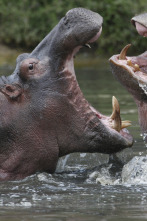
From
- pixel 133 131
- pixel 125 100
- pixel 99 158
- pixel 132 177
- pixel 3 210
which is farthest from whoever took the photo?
pixel 125 100

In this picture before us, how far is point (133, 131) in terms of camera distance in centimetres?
935

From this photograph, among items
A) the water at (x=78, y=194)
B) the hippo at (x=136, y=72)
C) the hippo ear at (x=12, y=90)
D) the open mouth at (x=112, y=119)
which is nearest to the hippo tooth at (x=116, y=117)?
the open mouth at (x=112, y=119)

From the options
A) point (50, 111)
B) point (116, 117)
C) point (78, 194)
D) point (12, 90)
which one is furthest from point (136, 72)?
point (78, 194)

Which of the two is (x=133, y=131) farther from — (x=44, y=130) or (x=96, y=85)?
(x=96, y=85)

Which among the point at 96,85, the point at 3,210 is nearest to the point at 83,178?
the point at 3,210

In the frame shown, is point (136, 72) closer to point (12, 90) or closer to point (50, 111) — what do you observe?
point (50, 111)

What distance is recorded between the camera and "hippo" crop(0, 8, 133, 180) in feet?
21.4

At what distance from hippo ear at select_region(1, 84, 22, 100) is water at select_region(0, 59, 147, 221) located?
2.34ft

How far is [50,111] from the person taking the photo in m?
6.53

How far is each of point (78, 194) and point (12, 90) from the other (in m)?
1.24

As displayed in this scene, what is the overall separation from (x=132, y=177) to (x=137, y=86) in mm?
791

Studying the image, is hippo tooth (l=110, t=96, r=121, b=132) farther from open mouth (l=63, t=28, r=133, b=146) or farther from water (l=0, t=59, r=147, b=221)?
water (l=0, t=59, r=147, b=221)

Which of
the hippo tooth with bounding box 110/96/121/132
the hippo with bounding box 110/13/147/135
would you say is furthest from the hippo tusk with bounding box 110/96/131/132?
the hippo with bounding box 110/13/147/135

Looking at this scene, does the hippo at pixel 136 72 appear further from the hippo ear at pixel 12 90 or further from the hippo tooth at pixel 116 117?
the hippo ear at pixel 12 90
